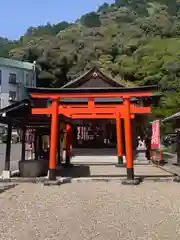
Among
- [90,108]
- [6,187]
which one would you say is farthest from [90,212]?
[90,108]

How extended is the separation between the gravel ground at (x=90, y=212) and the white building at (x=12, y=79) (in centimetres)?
4674

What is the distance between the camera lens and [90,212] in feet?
25.1

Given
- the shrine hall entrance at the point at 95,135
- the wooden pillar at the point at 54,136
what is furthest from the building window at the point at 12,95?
the wooden pillar at the point at 54,136

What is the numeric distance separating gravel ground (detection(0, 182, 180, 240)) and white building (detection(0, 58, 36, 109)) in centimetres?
4674

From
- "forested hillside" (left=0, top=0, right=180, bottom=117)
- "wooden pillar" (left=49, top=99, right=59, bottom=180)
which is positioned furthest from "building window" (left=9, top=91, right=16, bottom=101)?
"wooden pillar" (left=49, top=99, right=59, bottom=180)

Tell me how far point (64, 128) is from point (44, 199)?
11.2 meters

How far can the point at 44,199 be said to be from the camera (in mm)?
9453

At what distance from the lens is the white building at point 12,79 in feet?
188

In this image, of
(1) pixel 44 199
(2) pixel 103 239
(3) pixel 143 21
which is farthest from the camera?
(3) pixel 143 21

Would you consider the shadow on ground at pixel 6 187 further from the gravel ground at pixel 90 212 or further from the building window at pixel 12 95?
the building window at pixel 12 95

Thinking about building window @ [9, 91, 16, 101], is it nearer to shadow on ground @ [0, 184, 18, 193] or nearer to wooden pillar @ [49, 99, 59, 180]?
wooden pillar @ [49, 99, 59, 180]

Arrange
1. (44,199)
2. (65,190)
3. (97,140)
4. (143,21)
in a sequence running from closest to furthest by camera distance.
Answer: (44,199), (65,190), (97,140), (143,21)

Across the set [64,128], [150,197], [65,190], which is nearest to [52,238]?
[150,197]

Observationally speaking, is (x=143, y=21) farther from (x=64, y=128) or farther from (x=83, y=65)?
(x=64, y=128)
